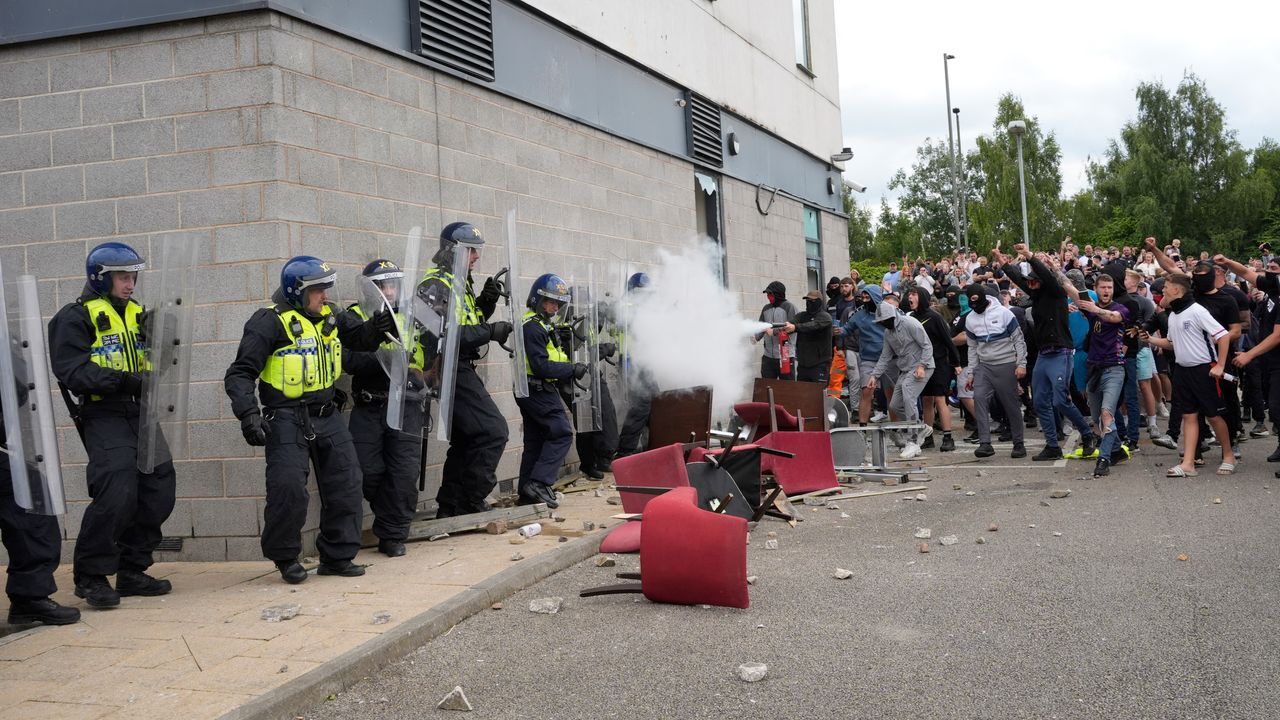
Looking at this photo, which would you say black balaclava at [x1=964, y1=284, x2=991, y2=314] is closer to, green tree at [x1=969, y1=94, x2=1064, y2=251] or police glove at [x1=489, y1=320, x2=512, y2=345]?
police glove at [x1=489, y1=320, x2=512, y2=345]

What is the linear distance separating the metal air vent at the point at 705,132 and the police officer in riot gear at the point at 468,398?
732 cm

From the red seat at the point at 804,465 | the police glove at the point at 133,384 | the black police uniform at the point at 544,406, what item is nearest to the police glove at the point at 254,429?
the police glove at the point at 133,384

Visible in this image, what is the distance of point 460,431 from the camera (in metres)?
8.08

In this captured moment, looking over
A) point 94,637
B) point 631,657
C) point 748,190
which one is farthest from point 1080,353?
point 94,637

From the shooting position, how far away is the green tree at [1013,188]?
58.4 meters

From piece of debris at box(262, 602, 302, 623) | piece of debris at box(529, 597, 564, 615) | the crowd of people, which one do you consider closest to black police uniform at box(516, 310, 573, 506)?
piece of debris at box(529, 597, 564, 615)

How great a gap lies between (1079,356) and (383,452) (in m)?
8.36

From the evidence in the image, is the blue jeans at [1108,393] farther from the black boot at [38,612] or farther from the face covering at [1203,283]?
the black boot at [38,612]

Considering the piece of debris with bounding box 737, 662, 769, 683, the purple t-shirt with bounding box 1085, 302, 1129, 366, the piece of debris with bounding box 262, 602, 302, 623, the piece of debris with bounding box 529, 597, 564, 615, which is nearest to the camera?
the piece of debris with bounding box 737, 662, 769, 683

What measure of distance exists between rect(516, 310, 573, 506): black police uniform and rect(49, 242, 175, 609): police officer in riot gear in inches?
129

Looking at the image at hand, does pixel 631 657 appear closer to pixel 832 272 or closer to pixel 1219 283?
pixel 1219 283

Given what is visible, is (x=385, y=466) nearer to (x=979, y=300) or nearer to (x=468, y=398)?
(x=468, y=398)

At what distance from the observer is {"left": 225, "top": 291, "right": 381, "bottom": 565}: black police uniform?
6320mm

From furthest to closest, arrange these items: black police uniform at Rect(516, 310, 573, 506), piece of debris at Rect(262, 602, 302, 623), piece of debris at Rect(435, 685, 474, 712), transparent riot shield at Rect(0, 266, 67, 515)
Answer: black police uniform at Rect(516, 310, 573, 506), piece of debris at Rect(262, 602, 302, 623), transparent riot shield at Rect(0, 266, 67, 515), piece of debris at Rect(435, 685, 474, 712)
